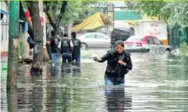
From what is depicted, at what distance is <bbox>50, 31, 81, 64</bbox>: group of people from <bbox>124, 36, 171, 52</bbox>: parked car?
19830mm

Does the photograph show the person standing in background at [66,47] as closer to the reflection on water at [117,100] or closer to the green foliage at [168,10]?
the reflection on water at [117,100]

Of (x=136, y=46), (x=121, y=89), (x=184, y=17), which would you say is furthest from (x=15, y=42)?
(x=136, y=46)

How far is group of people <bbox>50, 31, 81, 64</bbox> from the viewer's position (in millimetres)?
34031

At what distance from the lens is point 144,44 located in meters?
56.7

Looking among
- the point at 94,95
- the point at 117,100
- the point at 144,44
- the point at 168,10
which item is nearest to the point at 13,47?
the point at 94,95

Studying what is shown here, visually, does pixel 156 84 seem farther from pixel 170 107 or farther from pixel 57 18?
pixel 57 18

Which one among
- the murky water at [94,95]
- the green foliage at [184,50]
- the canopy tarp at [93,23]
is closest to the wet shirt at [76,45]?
the murky water at [94,95]

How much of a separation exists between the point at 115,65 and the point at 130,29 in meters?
55.8

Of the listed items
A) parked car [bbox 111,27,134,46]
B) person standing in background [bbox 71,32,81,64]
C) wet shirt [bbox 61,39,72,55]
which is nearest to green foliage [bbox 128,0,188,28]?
parked car [bbox 111,27,134,46]

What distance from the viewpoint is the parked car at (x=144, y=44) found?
5634 cm

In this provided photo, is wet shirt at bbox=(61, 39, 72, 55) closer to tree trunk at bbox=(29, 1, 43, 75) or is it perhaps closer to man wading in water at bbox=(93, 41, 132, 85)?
tree trunk at bbox=(29, 1, 43, 75)

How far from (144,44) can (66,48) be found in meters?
23.3

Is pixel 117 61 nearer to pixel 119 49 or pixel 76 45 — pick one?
pixel 119 49

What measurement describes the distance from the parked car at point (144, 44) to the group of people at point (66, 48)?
19830 mm
